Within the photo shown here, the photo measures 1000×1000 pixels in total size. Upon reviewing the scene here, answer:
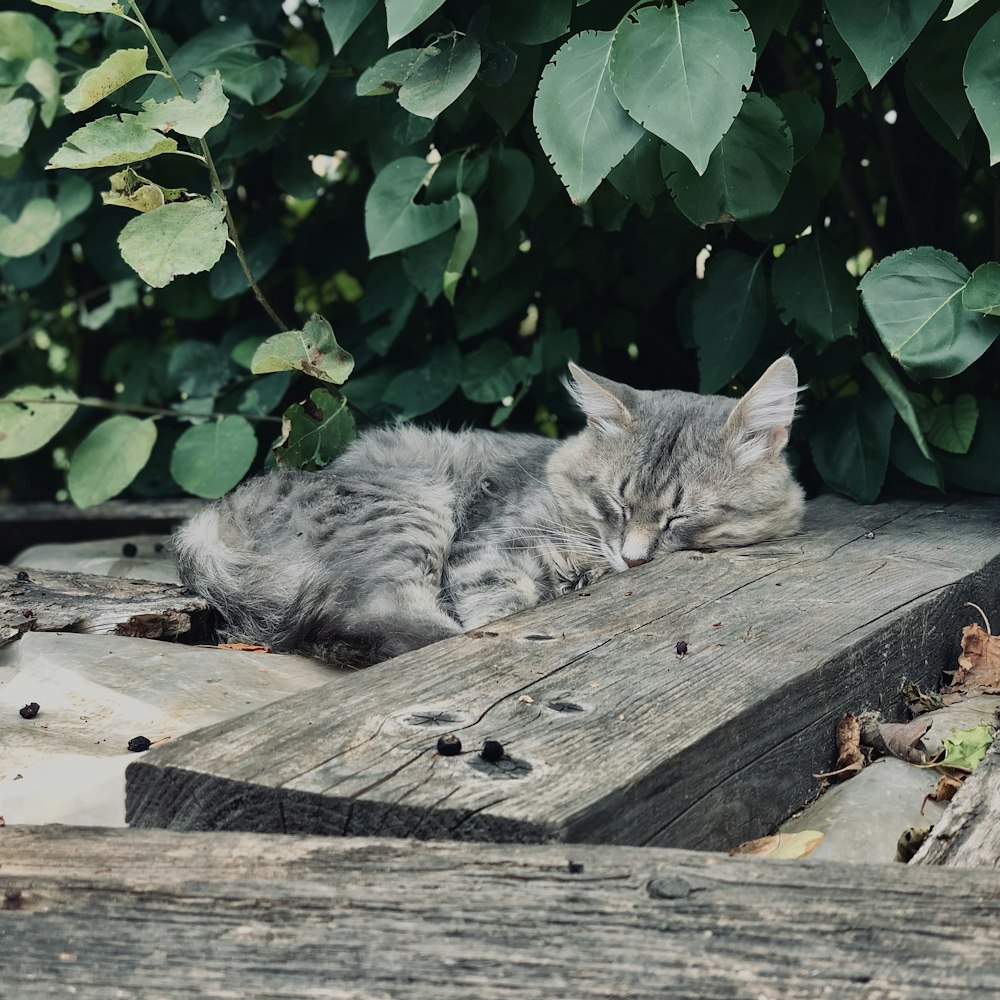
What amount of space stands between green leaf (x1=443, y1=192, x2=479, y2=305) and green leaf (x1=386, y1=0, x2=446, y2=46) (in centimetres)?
73

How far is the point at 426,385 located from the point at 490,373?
0.22 metres

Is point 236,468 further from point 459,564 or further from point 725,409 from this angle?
point 725,409

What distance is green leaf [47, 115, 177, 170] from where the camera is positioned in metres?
2.89

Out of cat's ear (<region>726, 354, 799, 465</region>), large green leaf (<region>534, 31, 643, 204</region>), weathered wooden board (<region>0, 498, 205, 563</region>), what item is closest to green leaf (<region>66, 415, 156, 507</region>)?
weathered wooden board (<region>0, 498, 205, 563</region>)

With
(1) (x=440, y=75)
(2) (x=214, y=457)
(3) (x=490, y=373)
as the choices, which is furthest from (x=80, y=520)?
(1) (x=440, y=75)

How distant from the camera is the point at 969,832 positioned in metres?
1.85

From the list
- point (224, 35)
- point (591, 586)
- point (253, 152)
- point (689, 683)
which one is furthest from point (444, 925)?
point (253, 152)

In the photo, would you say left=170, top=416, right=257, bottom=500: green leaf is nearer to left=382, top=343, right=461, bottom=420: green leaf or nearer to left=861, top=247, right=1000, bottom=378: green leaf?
left=382, top=343, right=461, bottom=420: green leaf

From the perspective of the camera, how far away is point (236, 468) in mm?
3754

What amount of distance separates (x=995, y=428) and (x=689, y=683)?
71.4 inches

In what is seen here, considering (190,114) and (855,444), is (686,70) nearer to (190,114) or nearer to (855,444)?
(190,114)

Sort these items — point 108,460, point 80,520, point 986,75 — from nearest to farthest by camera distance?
point 986,75, point 108,460, point 80,520

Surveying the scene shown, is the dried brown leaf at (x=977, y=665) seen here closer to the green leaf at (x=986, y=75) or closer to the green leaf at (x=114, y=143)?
the green leaf at (x=986, y=75)

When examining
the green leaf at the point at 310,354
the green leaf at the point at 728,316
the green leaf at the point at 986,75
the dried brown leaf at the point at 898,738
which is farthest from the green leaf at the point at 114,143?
the dried brown leaf at the point at 898,738
